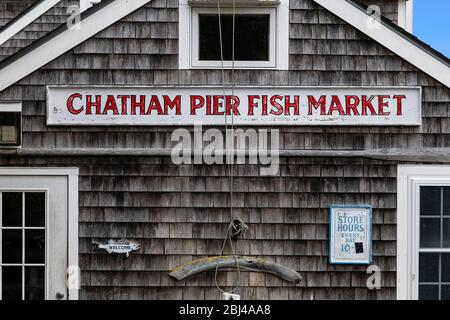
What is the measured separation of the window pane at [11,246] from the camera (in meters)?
5.33

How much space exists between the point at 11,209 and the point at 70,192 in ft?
2.37

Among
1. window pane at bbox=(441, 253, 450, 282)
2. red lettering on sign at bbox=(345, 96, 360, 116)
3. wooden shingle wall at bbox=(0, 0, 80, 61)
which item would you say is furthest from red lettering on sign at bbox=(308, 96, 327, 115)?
wooden shingle wall at bbox=(0, 0, 80, 61)

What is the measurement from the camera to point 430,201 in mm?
5320

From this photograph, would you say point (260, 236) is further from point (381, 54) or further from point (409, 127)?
point (381, 54)

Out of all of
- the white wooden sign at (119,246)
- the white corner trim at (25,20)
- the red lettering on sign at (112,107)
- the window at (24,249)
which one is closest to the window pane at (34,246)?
the window at (24,249)

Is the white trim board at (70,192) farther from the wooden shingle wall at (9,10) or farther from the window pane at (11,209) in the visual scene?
the wooden shingle wall at (9,10)

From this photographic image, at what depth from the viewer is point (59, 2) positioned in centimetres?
886

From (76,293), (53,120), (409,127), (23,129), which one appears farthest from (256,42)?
(76,293)

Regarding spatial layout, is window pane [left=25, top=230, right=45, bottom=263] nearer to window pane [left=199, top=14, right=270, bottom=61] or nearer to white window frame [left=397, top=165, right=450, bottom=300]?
window pane [left=199, top=14, right=270, bottom=61]

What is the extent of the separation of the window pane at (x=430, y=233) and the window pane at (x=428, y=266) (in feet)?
0.38

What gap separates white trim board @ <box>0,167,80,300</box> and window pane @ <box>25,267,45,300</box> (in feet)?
1.17

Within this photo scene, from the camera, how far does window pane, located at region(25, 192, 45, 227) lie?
17.4 feet
